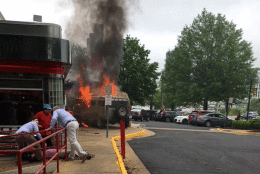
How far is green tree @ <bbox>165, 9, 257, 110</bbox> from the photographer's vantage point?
33.6 metres

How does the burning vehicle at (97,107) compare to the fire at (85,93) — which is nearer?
the burning vehicle at (97,107)

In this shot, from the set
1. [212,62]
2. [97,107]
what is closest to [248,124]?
[97,107]

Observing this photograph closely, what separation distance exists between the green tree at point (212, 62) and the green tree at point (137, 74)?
491 centimetres

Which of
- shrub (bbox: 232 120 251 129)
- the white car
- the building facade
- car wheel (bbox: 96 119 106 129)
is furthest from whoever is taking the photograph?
the white car

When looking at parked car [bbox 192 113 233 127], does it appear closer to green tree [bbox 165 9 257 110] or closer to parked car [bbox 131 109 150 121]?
green tree [bbox 165 9 257 110]

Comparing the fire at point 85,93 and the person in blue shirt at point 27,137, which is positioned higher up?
the fire at point 85,93

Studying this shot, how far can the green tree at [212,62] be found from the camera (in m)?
33.6

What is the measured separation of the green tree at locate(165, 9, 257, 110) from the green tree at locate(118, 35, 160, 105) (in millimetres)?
4908

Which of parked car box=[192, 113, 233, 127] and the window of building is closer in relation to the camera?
the window of building

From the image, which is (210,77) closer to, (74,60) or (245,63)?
(245,63)

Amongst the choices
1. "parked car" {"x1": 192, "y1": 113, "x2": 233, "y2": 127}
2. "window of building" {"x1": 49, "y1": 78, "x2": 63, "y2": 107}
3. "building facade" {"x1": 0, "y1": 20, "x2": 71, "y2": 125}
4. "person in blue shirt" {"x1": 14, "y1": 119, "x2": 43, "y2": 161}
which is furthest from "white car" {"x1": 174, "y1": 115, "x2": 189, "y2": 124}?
"person in blue shirt" {"x1": 14, "y1": 119, "x2": 43, "y2": 161}

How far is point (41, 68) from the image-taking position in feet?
30.2

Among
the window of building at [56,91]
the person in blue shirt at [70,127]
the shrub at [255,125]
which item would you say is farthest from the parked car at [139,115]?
the person in blue shirt at [70,127]

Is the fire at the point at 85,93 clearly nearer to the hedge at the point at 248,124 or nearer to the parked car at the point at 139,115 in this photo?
the parked car at the point at 139,115
